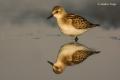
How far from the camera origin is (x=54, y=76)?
2.61 meters

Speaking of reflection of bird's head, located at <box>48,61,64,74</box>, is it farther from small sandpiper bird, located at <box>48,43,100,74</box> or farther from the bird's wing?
the bird's wing

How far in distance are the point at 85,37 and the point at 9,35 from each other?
52 centimetres

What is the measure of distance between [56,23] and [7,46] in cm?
53

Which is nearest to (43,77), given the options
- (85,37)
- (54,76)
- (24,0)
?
(54,76)

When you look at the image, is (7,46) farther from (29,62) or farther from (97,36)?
(97,36)

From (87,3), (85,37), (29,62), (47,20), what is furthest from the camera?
(87,3)

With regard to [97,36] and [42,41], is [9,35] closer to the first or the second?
[42,41]

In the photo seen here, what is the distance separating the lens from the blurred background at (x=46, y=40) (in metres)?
2.65

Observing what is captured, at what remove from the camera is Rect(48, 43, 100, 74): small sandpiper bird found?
107 inches

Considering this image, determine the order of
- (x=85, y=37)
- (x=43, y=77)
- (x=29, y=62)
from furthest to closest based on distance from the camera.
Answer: (x=85, y=37), (x=29, y=62), (x=43, y=77)

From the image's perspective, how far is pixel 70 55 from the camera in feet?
9.45

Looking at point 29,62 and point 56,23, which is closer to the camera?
point 29,62

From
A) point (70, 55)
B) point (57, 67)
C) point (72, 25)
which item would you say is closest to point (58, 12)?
point (72, 25)

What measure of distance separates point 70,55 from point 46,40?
14.1 inches
